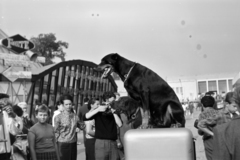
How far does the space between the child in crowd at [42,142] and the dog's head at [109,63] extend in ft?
5.60

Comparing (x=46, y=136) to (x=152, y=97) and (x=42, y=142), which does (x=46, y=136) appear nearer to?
(x=42, y=142)

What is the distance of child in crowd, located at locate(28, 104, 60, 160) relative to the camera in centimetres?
623

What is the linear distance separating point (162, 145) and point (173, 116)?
1439 millimetres

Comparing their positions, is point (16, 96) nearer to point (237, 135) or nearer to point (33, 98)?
point (33, 98)

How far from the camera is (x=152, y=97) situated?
499 centimetres

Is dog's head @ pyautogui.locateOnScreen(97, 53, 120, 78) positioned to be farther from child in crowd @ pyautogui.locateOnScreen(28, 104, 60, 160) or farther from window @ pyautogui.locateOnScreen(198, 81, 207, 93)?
window @ pyautogui.locateOnScreen(198, 81, 207, 93)

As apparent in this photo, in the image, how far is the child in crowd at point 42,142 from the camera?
6.23 m

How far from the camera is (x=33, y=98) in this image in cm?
2378

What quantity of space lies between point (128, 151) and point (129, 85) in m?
1.59

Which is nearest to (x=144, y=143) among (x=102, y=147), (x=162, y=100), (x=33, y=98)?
(x=162, y=100)

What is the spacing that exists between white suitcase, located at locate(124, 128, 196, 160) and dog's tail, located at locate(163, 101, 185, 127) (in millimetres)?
1376

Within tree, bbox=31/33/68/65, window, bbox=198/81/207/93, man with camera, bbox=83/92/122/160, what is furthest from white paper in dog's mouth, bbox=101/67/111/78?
window, bbox=198/81/207/93

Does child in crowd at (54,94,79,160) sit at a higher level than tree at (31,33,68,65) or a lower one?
lower

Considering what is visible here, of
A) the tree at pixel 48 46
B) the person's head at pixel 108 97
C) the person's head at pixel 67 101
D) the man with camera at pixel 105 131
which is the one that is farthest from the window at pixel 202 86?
the man with camera at pixel 105 131
